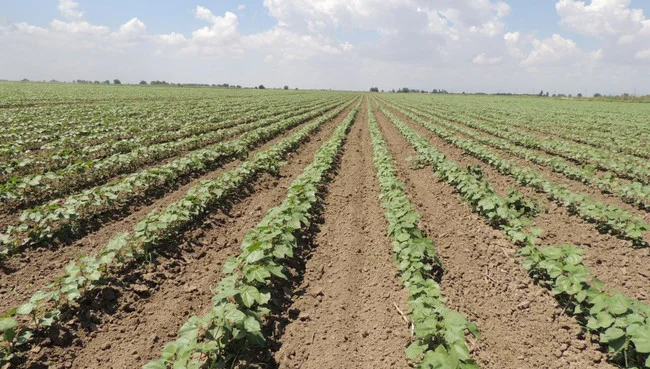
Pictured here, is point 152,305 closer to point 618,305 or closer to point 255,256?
point 255,256

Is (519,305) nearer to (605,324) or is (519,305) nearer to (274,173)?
(605,324)

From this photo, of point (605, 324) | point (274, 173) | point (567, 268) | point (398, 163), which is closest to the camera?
point (605, 324)

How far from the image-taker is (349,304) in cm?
455

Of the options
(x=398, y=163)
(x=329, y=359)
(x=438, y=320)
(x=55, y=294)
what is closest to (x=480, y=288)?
(x=438, y=320)

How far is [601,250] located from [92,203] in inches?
390

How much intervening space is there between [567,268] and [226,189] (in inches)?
267

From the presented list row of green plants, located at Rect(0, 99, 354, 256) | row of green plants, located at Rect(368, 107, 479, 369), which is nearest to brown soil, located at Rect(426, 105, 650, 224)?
row of green plants, located at Rect(368, 107, 479, 369)

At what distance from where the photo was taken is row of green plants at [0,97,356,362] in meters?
3.54

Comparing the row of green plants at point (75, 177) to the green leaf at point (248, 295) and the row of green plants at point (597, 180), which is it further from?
the row of green plants at point (597, 180)

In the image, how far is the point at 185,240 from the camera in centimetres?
613

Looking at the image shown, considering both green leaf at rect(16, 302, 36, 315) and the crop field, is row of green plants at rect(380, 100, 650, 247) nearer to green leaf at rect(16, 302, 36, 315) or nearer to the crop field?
the crop field

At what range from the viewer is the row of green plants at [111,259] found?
3.54m

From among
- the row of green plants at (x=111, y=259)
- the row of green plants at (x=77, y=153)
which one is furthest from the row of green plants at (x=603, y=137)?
the row of green plants at (x=77, y=153)

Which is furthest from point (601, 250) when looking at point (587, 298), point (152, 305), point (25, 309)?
point (25, 309)
